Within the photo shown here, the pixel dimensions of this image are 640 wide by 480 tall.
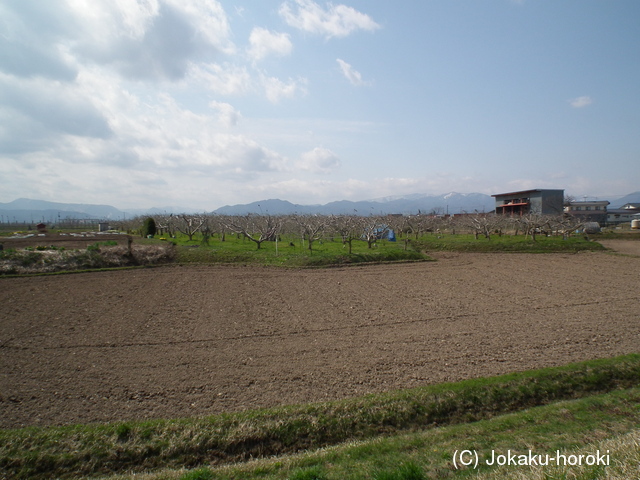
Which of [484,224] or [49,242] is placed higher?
[49,242]

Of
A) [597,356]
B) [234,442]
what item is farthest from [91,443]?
[597,356]

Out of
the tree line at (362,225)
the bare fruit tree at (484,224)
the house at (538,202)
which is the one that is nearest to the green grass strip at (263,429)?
the tree line at (362,225)

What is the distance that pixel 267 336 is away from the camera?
11.2 metres

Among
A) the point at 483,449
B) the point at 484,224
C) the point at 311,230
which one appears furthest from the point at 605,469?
the point at 484,224

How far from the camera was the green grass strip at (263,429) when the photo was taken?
18.0 ft

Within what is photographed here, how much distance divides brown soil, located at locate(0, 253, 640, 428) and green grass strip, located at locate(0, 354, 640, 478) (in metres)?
0.69

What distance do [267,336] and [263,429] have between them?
5120 mm

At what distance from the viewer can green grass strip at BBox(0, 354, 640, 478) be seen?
549 centimetres

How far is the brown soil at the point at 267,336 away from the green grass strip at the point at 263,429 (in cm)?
69

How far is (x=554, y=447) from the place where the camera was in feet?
16.6

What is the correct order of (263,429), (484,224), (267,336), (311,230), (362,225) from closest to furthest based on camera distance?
(263,429) → (267,336) → (311,230) → (484,224) → (362,225)

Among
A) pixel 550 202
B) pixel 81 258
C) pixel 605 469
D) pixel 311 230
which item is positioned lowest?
pixel 605 469

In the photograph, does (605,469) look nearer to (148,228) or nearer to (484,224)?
(484,224)

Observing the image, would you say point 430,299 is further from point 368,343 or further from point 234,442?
point 234,442
